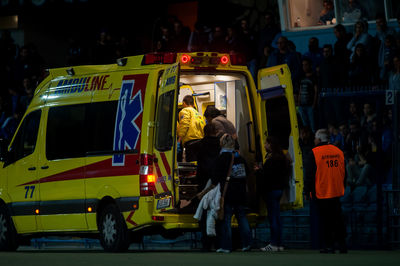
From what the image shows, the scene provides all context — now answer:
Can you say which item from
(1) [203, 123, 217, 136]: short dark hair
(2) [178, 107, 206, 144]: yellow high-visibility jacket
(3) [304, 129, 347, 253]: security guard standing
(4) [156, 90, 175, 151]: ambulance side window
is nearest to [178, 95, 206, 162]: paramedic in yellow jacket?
(2) [178, 107, 206, 144]: yellow high-visibility jacket

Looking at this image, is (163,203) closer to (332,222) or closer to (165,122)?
(165,122)

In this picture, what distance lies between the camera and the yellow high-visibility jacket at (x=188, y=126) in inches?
598

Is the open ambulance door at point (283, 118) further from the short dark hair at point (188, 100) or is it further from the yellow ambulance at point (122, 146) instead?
the short dark hair at point (188, 100)

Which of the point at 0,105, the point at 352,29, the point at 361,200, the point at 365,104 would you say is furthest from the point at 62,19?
the point at 361,200

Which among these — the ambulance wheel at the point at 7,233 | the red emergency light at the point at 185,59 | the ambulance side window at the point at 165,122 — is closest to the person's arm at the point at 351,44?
the red emergency light at the point at 185,59

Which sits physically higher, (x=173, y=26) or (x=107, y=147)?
(x=173, y=26)

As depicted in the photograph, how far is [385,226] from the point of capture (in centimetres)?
1559

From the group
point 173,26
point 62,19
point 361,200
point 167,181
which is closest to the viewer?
point 167,181

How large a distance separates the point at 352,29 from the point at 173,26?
14.8ft

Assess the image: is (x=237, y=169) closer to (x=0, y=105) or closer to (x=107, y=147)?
(x=107, y=147)

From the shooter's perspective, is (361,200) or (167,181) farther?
(361,200)

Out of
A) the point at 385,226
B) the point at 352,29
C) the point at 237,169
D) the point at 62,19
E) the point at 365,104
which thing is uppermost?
the point at 62,19

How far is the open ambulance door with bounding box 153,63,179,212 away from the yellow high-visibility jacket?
160 cm

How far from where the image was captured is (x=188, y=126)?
15227 millimetres
